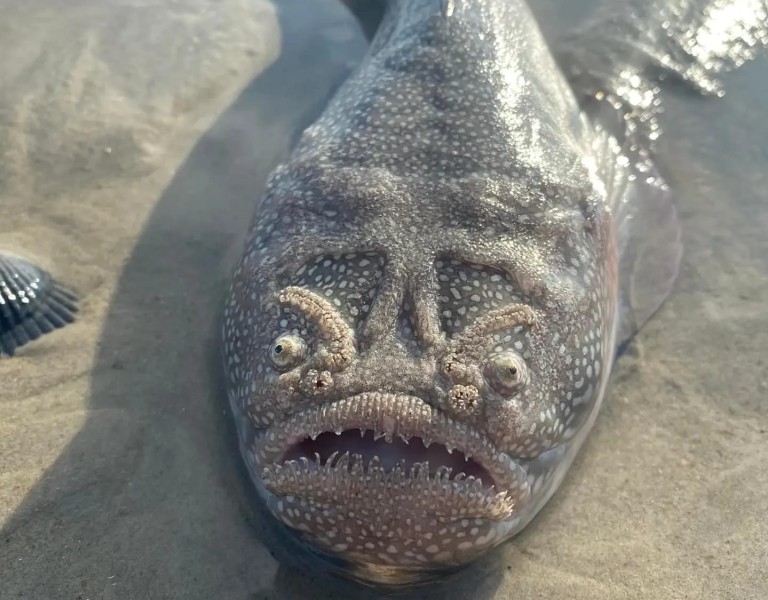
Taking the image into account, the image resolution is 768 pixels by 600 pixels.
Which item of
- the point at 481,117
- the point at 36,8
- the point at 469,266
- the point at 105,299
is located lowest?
the point at 105,299

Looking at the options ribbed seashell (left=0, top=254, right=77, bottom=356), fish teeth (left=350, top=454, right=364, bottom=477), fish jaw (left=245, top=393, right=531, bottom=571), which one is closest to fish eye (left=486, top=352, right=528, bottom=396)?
fish jaw (left=245, top=393, right=531, bottom=571)

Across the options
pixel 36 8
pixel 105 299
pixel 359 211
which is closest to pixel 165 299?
pixel 105 299

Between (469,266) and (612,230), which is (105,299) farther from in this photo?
(612,230)

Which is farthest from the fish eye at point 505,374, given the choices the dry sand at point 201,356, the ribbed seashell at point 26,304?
the ribbed seashell at point 26,304

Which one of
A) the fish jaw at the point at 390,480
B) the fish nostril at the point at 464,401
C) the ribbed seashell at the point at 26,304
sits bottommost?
the ribbed seashell at the point at 26,304

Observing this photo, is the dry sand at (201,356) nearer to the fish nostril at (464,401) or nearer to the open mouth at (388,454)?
the open mouth at (388,454)

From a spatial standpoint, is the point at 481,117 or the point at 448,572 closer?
the point at 448,572

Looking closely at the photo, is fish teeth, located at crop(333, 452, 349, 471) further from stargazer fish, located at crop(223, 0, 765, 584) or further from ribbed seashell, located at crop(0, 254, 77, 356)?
ribbed seashell, located at crop(0, 254, 77, 356)
